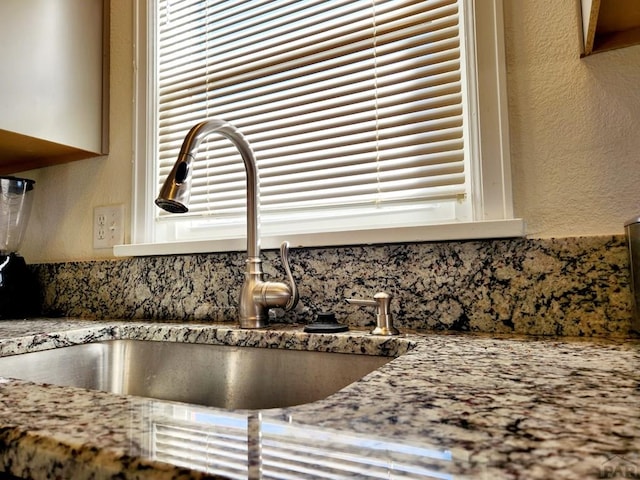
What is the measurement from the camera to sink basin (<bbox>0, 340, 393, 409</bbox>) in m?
0.84

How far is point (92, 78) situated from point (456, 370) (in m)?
1.39

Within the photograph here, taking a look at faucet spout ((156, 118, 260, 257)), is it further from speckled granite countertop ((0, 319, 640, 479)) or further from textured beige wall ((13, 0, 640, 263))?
textured beige wall ((13, 0, 640, 263))

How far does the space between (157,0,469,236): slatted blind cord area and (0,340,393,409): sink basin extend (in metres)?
0.40

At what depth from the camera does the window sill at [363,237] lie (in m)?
0.87

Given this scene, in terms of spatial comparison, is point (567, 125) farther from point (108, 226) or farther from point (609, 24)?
point (108, 226)

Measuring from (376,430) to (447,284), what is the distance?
61cm

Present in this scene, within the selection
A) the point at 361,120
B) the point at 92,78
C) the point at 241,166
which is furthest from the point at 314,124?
the point at 92,78

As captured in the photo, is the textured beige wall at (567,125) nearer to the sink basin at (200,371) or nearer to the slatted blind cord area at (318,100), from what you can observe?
the slatted blind cord area at (318,100)

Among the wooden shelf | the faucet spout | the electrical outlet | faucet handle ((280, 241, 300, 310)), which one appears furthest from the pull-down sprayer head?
the wooden shelf

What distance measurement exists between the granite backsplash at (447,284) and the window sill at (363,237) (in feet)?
0.06

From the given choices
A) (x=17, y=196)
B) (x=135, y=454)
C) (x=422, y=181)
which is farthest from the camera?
(x=17, y=196)

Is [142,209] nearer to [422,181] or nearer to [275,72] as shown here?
[275,72]

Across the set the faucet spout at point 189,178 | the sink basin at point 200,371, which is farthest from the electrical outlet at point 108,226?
the faucet spout at point 189,178

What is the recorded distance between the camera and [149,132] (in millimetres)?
1361
